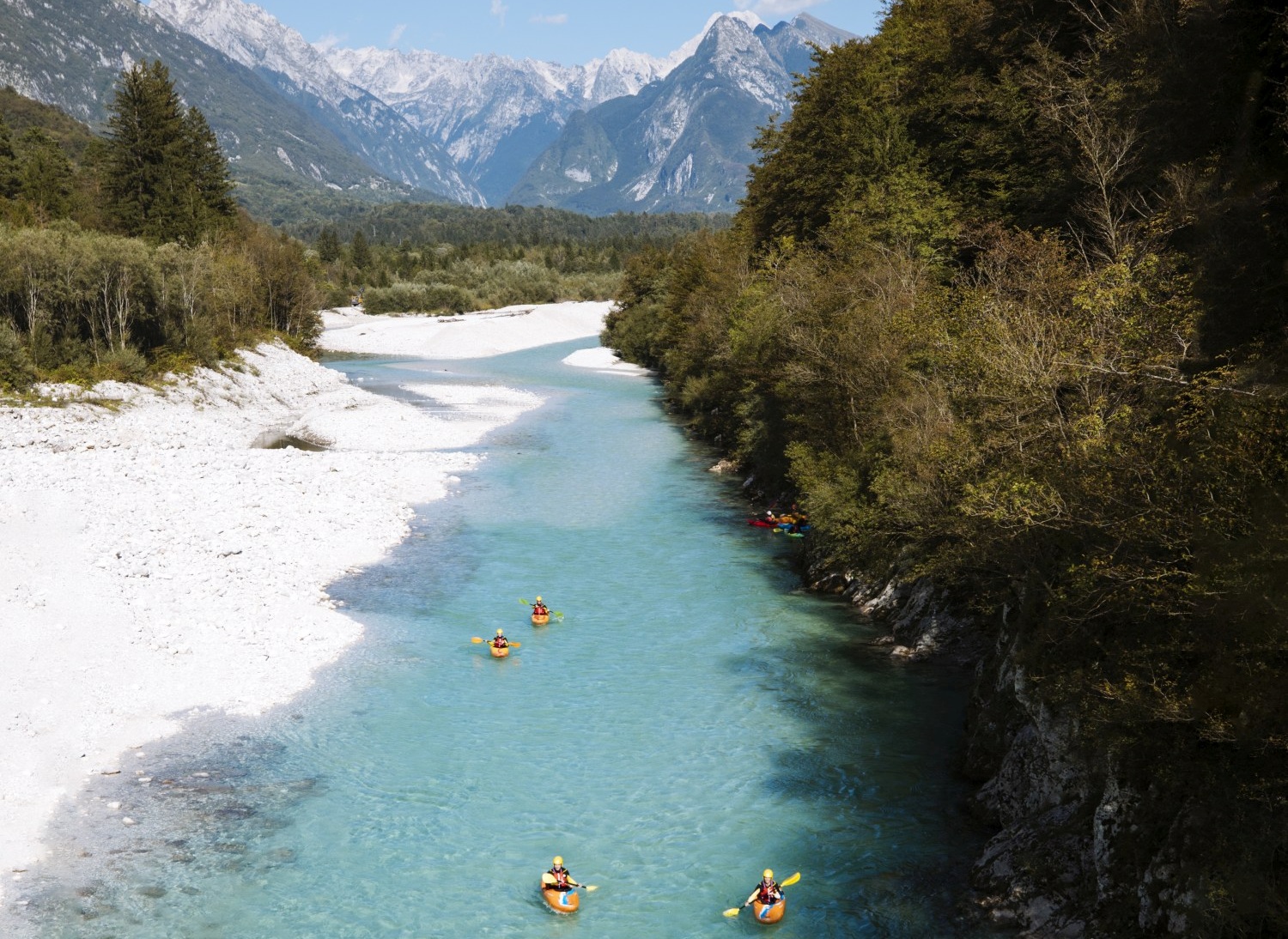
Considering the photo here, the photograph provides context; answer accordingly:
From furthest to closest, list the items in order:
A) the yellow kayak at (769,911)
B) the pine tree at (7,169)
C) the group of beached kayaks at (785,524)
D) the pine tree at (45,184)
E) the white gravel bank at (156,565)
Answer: the pine tree at (7,169) < the pine tree at (45,184) < the group of beached kayaks at (785,524) < the white gravel bank at (156,565) < the yellow kayak at (769,911)

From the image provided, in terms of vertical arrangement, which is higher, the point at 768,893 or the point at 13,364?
the point at 13,364

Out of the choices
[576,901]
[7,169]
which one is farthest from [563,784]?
[7,169]

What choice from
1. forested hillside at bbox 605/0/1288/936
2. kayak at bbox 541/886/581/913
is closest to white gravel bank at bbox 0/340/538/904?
kayak at bbox 541/886/581/913

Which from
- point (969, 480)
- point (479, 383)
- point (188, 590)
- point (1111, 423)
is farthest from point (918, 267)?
point (479, 383)

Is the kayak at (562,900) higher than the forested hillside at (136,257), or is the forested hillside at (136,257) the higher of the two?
the forested hillside at (136,257)

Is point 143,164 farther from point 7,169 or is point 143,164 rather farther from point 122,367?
point 122,367

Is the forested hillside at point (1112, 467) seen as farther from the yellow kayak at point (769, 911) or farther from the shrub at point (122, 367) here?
the shrub at point (122, 367)

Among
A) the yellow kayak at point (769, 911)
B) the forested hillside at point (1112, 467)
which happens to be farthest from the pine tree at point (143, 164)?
the yellow kayak at point (769, 911)

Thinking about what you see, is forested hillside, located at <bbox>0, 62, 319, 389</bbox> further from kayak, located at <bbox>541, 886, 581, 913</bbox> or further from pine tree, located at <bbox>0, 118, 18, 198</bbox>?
kayak, located at <bbox>541, 886, 581, 913</bbox>
